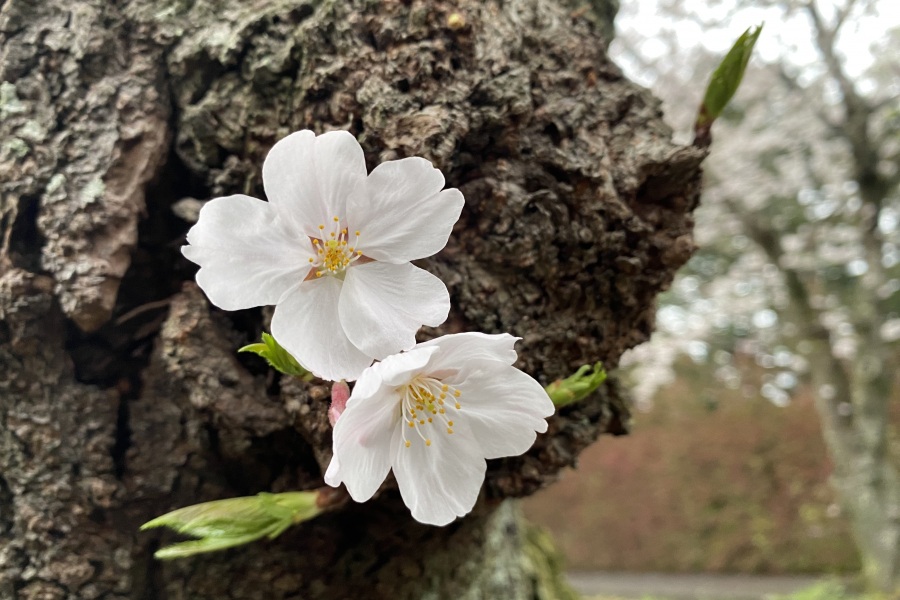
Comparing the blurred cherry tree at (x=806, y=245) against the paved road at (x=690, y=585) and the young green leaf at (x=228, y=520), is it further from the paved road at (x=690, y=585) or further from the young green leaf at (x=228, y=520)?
the young green leaf at (x=228, y=520)

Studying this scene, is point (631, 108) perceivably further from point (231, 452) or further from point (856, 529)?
point (856, 529)

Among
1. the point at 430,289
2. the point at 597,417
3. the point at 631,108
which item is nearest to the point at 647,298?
the point at 597,417

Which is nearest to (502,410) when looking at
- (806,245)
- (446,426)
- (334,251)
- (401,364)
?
(446,426)

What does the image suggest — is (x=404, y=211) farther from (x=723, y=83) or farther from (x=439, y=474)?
(x=723, y=83)

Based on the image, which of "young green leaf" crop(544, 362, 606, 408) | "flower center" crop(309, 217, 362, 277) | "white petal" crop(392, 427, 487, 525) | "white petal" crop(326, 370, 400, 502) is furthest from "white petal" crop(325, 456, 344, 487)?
"young green leaf" crop(544, 362, 606, 408)

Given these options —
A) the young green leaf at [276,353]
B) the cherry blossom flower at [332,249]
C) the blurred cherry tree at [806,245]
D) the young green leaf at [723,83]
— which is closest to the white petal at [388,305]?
the cherry blossom flower at [332,249]

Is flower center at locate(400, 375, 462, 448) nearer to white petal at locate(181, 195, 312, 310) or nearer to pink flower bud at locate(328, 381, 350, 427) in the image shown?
pink flower bud at locate(328, 381, 350, 427)
